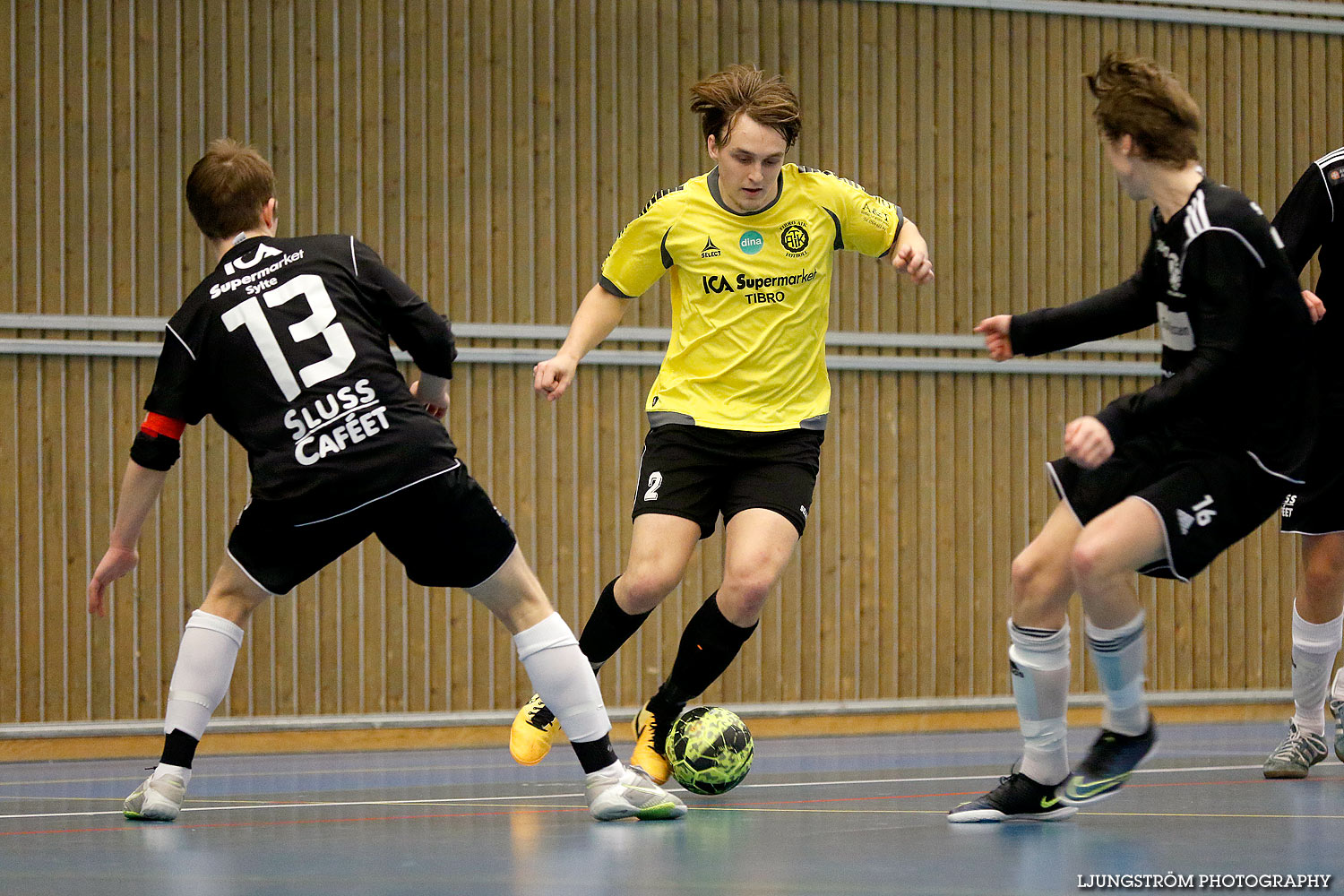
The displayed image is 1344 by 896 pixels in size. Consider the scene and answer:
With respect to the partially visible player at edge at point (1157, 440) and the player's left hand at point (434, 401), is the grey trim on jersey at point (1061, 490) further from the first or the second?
the player's left hand at point (434, 401)

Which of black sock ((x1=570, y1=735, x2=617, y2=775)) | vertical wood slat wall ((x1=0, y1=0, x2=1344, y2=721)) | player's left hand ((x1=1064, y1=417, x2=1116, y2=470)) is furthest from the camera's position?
vertical wood slat wall ((x1=0, y1=0, x2=1344, y2=721))

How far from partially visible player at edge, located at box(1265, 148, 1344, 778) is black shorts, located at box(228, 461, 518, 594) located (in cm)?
238

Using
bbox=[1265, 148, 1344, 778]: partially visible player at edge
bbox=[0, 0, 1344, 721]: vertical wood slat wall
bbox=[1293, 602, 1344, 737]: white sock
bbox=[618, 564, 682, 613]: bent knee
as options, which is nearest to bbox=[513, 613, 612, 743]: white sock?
bbox=[618, 564, 682, 613]: bent knee

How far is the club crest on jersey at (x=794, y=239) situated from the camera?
452cm

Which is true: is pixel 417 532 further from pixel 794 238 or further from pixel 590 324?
pixel 794 238

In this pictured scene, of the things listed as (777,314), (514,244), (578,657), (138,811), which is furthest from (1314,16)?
(138,811)

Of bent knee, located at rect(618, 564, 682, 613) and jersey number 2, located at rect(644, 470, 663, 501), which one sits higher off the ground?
jersey number 2, located at rect(644, 470, 663, 501)

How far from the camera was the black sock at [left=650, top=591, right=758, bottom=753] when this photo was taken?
4387 millimetres

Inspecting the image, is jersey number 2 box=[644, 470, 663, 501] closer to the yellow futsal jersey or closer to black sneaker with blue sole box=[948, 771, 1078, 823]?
the yellow futsal jersey

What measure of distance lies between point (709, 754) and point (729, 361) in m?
1.14

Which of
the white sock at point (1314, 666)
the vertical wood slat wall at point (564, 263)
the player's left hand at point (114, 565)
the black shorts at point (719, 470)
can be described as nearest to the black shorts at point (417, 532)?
the player's left hand at point (114, 565)

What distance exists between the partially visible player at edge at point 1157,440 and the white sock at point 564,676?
96cm

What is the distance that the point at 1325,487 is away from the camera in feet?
14.9

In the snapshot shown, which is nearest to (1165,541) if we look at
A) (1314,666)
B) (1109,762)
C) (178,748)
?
(1109,762)
